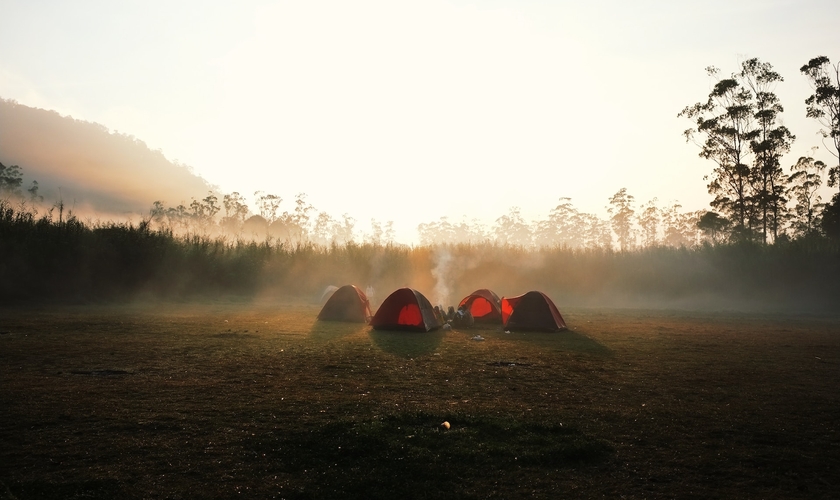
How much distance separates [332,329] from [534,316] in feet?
17.2

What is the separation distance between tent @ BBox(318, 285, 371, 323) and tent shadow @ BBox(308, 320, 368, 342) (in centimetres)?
31

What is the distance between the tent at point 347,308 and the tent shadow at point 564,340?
13.8ft

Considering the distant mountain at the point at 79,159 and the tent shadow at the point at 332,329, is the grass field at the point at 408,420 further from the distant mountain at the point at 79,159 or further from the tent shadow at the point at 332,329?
the distant mountain at the point at 79,159

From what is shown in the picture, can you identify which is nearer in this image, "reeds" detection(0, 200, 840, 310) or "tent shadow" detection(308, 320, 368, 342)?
"tent shadow" detection(308, 320, 368, 342)

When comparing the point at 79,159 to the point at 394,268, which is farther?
the point at 79,159

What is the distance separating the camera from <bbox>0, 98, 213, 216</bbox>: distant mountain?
3787 inches

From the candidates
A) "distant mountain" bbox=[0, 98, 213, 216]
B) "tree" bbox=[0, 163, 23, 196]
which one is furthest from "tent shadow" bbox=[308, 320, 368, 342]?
"distant mountain" bbox=[0, 98, 213, 216]

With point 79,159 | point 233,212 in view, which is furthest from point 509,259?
point 79,159

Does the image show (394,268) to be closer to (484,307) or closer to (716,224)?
(484,307)

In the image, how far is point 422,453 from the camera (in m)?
4.62

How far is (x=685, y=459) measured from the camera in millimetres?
4641

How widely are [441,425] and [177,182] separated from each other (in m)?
143

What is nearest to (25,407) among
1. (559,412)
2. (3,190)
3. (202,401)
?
(202,401)

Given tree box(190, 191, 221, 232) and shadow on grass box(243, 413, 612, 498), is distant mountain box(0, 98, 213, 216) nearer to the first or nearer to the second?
tree box(190, 191, 221, 232)
